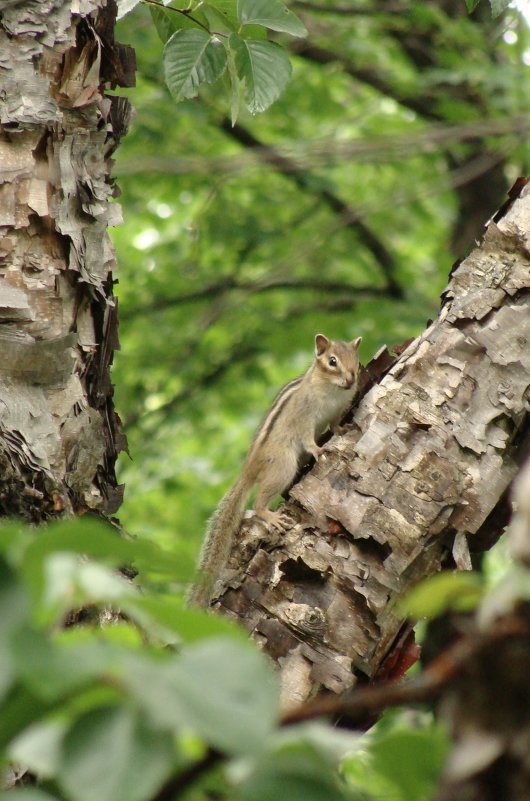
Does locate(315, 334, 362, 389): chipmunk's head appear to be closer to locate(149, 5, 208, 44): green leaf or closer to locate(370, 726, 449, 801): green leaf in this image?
locate(149, 5, 208, 44): green leaf

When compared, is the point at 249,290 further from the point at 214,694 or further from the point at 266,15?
the point at 214,694

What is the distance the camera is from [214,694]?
60cm

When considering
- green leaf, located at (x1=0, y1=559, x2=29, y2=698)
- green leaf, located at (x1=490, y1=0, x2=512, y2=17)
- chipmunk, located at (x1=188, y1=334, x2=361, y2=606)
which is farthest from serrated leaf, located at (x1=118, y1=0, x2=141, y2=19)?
chipmunk, located at (x1=188, y1=334, x2=361, y2=606)

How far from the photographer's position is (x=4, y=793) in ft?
2.18

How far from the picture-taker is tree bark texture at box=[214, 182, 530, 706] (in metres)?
2.55

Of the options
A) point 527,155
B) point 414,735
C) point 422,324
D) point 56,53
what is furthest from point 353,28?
point 414,735

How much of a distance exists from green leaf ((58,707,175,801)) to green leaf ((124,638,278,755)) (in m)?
0.02

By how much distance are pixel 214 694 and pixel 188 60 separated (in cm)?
221

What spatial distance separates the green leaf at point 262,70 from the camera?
248 cm

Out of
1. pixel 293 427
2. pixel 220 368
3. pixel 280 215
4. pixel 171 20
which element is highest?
pixel 171 20

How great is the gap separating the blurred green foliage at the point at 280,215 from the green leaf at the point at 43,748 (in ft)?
22.4

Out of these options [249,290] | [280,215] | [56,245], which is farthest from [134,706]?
[280,215]

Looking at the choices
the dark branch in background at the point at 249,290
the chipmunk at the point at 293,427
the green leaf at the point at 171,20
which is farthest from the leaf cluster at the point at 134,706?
the dark branch in background at the point at 249,290

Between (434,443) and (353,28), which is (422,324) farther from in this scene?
(434,443)
